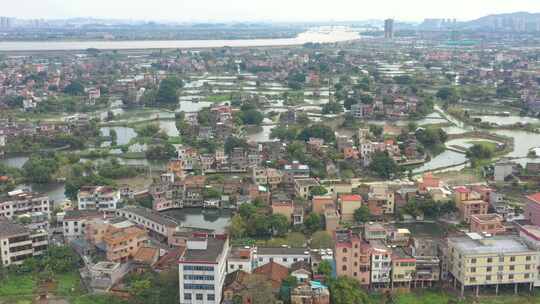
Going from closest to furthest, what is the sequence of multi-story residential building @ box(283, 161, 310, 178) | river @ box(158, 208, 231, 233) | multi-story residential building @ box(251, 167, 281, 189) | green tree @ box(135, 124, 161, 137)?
river @ box(158, 208, 231, 233) < multi-story residential building @ box(251, 167, 281, 189) < multi-story residential building @ box(283, 161, 310, 178) < green tree @ box(135, 124, 161, 137)

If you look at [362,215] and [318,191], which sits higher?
[318,191]

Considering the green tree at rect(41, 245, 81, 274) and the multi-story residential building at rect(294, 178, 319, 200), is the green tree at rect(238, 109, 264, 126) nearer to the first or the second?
the multi-story residential building at rect(294, 178, 319, 200)

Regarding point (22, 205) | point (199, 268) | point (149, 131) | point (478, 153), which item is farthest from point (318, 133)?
point (199, 268)

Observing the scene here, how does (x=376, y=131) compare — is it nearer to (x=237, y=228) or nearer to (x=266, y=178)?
(x=266, y=178)

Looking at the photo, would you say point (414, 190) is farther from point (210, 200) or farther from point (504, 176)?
point (210, 200)

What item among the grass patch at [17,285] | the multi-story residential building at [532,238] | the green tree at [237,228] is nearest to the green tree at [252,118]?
the green tree at [237,228]

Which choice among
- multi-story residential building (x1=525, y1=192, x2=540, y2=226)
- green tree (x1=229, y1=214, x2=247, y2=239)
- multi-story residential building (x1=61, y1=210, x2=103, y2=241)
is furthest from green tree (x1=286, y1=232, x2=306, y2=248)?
multi-story residential building (x1=525, y1=192, x2=540, y2=226)

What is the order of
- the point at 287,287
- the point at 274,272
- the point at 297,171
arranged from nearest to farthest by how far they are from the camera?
the point at 287,287, the point at 274,272, the point at 297,171
